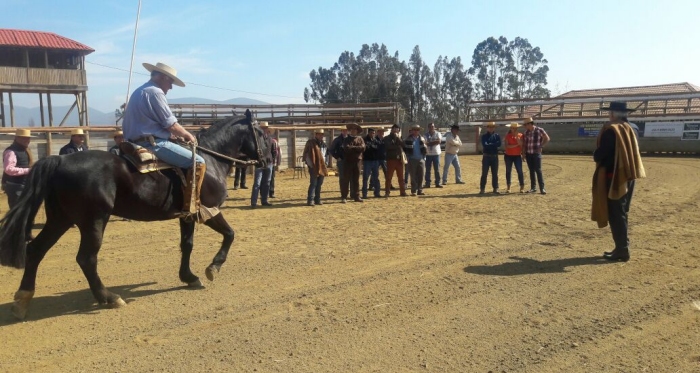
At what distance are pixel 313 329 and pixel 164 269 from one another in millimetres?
2985

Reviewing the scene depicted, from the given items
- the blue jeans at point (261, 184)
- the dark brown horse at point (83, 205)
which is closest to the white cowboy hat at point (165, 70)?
the dark brown horse at point (83, 205)

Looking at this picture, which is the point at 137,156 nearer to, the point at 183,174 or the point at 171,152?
the point at 171,152

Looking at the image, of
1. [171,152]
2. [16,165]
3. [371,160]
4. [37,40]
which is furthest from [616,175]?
[37,40]

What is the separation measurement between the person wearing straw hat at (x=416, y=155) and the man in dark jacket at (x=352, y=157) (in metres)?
1.83

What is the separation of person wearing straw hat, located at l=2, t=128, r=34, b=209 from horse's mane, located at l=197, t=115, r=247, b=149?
155 inches

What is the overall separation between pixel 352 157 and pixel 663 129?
2068 centimetres

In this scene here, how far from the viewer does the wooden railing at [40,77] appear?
26.5m

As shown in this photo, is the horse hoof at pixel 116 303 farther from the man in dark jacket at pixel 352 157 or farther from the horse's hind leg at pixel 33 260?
the man in dark jacket at pixel 352 157

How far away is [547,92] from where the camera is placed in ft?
215

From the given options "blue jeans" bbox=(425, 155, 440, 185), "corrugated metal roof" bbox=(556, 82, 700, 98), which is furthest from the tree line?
"blue jeans" bbox=(425, 155, 440, 185)

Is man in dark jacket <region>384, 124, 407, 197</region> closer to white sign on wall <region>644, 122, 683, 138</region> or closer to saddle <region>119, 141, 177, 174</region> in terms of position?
saddle <region>119, 141, 177, 174</region>

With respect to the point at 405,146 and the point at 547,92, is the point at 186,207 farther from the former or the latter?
the point at 547,92

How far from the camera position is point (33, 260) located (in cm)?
494

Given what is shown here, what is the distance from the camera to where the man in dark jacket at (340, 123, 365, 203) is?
12445 mm
